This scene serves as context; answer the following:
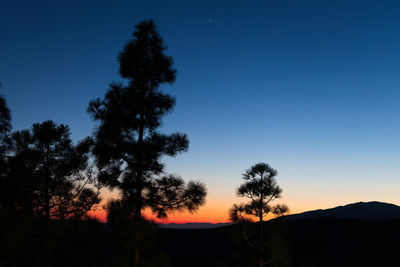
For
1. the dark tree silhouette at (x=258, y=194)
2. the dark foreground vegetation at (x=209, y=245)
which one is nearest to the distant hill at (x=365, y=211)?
the dark foreground vegetation at (x=209, y=245)

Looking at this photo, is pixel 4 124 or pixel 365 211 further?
pixel 365 211

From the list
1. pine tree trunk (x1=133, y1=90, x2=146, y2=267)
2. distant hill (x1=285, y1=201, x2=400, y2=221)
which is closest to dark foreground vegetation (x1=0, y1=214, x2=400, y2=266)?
pine tree trunk (x1=133, y1=90, x2=146, y2=267)

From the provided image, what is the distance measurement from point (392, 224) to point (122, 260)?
46.2 meters

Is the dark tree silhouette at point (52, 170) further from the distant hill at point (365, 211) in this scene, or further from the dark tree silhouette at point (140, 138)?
the distant hill at point (365, 211)

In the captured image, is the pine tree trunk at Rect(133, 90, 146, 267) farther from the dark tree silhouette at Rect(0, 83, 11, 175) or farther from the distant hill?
the distant hill

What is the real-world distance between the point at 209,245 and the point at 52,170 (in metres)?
47.5

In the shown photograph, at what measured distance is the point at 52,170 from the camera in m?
11.3

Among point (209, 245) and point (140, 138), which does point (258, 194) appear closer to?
point (140, 138)

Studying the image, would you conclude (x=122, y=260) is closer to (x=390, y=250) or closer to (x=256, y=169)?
(x=256, y=169)

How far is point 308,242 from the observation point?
150ft

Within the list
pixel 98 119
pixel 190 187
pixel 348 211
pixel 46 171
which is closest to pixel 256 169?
pixel 190 187

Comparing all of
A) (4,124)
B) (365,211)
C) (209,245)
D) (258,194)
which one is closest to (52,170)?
(4,124)

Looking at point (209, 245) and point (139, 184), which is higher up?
point (139, 184)

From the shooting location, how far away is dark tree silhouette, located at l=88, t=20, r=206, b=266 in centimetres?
898
